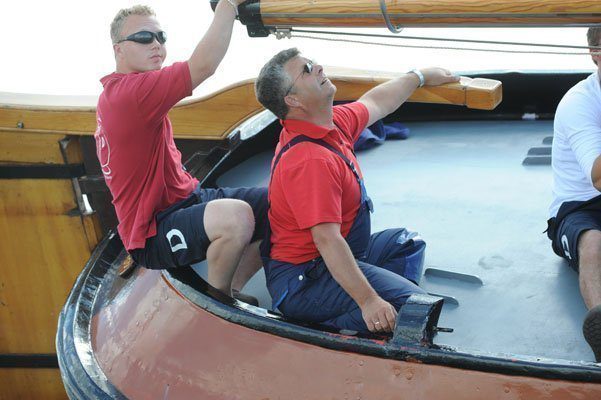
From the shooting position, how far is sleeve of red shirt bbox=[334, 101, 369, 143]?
264 centimetres

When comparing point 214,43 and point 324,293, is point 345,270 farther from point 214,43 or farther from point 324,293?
point 214,43

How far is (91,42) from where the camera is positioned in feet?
33.3

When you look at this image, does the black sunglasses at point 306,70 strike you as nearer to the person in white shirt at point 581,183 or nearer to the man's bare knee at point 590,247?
the person in white shirt at point 581,183

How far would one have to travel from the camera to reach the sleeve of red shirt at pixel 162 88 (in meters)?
2.47

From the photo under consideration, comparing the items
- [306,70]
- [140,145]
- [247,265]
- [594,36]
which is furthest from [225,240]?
[594,36]

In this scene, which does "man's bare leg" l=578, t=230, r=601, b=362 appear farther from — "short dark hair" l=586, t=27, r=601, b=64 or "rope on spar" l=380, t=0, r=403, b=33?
"rope on spar" l=380, t=0, r=403, b=33

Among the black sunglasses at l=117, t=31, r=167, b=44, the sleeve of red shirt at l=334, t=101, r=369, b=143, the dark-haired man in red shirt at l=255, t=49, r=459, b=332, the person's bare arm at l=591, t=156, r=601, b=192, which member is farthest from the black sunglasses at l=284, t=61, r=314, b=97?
the person's bare arm at l=591, t=156, r=601, b=192

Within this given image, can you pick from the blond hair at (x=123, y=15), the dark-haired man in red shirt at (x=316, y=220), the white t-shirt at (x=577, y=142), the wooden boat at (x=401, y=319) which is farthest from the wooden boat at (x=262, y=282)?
the blond hair at (x=123, y=15)

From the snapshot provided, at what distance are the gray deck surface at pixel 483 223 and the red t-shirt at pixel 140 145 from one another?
302 mm

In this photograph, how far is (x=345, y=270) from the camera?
7.33 feet

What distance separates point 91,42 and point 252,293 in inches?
312

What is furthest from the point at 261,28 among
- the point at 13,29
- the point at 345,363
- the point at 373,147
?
the point at 13,29

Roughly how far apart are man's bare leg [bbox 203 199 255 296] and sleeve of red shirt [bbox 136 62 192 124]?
0.31 metres

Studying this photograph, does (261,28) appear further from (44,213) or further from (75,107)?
(44,213)
